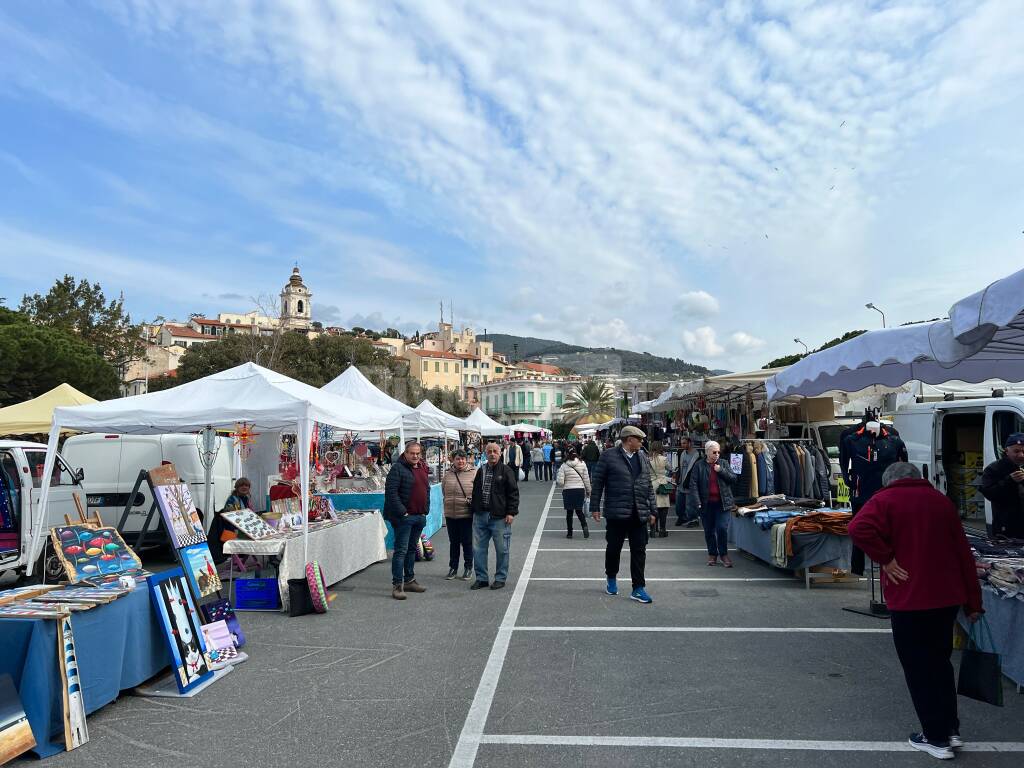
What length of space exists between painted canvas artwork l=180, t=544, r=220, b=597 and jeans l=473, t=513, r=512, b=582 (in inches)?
115

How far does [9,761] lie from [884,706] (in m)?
5.03

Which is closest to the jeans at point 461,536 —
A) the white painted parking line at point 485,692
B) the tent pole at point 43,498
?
the white painted parking line at point 485,692

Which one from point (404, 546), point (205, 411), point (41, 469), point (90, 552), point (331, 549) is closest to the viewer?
point (90, 552)

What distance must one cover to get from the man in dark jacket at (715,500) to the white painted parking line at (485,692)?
284cm

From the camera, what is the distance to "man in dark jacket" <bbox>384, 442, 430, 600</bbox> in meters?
8.02

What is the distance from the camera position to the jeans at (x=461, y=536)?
873cm

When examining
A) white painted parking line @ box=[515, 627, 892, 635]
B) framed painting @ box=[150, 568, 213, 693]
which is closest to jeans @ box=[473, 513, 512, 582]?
white painted parking line @ box=[515, 627, 892, 635]

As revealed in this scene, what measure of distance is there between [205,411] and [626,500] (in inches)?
183

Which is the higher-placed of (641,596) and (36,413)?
(36,413)

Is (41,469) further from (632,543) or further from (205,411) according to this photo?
(632,543)

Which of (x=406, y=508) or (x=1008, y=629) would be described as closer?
(x=1008, y=629)

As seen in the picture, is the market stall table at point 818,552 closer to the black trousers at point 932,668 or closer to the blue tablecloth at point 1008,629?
the blue tablecloth at point 1008,629

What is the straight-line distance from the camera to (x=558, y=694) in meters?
4.66

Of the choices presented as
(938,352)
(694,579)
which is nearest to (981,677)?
(938,352)
